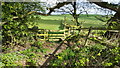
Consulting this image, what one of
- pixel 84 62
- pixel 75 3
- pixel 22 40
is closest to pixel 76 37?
pixel 84 62

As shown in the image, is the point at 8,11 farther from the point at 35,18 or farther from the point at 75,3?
the point at 75,3

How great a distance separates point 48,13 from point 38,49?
1.71 m

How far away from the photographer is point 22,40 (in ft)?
17.1

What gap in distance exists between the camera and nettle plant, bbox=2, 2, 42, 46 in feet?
14.6

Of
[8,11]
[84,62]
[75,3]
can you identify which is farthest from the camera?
[75,3]

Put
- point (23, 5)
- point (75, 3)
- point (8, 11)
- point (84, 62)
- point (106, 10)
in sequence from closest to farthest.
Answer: point (84, 62), point (8, 11), point (23, 5), point (106, 10), point (75, 3)

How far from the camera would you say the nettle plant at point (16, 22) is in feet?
14.6

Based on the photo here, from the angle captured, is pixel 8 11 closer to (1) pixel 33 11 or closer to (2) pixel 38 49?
(1) pixel 33 11

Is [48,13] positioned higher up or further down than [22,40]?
higher up

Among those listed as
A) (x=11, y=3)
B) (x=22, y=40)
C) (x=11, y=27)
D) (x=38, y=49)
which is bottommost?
(x=38, y=49)

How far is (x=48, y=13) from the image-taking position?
6.07 m

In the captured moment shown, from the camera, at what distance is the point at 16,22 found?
464 centimetres

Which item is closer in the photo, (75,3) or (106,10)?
(106,10)

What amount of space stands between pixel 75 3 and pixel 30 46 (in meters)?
2.58
